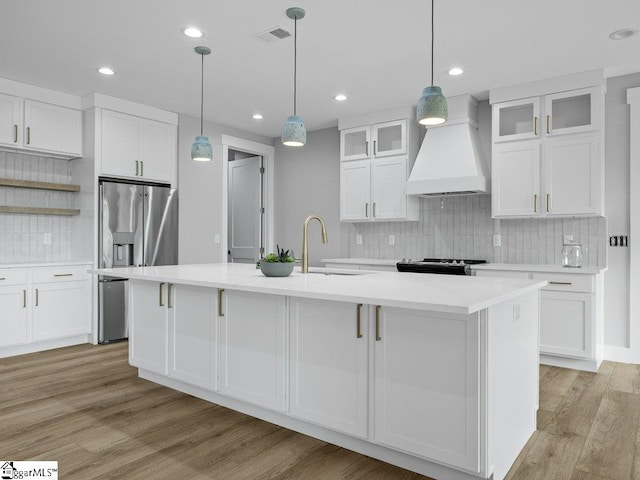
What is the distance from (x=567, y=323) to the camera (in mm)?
3883

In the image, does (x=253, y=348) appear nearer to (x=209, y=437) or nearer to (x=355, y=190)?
(x=209, y=437)

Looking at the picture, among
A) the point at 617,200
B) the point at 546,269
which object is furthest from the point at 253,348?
the point at 617,200

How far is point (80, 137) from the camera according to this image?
4.80 m

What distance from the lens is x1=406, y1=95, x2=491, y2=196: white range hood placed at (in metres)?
4.55

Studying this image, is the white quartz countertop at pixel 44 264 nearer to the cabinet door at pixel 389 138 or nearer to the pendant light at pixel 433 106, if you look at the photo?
the cabinet door at pixel 389 138

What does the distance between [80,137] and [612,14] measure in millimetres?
4897

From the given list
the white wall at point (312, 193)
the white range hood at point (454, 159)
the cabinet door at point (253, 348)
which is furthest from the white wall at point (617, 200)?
the cabinet door at point (253, 348)

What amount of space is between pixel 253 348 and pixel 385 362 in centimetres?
88

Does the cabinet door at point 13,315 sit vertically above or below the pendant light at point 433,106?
below

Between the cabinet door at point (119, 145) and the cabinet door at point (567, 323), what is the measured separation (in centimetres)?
444

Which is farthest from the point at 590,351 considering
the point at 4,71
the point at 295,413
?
the point at 4,71

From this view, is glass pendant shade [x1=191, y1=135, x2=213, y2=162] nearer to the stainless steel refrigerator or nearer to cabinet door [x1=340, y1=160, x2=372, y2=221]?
the stainless steel refrigerator

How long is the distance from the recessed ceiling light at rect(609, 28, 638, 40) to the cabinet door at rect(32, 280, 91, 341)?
17.2 feet

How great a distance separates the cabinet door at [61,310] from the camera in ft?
14.5
